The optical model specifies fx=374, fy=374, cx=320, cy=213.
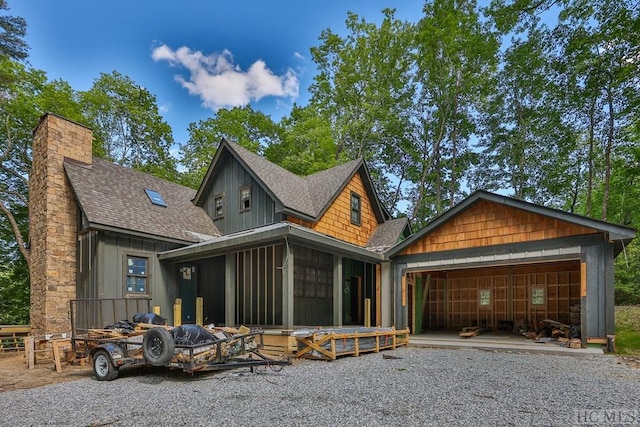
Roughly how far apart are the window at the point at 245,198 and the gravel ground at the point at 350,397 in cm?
737

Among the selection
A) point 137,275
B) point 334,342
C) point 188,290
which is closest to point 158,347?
point 334,342

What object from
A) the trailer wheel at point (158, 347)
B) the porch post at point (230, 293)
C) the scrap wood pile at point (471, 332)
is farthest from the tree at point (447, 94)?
the trailer wheel at point (158, 347)

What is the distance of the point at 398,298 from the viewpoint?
12938 millimetres

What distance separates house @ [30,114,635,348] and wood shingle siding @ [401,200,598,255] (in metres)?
0.03

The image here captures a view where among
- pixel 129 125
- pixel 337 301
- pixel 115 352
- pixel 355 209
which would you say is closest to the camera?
pixel 115 352

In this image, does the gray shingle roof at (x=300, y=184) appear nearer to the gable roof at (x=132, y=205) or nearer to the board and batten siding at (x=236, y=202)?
the board and batten siding at (x=236, y=202)

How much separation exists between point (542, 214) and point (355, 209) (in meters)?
7.66

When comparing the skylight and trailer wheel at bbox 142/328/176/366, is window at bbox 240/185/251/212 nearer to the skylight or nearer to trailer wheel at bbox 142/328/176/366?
the skylight

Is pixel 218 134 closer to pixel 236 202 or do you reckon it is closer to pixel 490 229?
pixel 236 202

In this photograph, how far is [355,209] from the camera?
649 inches

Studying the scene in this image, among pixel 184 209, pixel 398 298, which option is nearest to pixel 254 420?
pixel 398 298

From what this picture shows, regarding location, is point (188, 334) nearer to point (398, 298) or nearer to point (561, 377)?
point (561, 377)


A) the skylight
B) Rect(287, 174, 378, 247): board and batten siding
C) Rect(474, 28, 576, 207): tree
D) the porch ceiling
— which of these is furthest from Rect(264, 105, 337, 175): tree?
the porch ceiling

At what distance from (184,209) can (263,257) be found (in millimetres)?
4584
